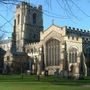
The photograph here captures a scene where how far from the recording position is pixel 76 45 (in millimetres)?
83062

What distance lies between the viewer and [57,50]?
293 ft

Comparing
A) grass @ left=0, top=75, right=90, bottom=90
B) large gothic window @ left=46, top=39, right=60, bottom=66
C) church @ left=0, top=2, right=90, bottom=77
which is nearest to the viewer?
grass @ left=0, top=75, right=90, bottom=90

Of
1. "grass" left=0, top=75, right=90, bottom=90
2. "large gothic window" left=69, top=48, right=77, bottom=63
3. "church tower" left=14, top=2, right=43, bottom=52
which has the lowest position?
"grass" left=0, top=75, right=90, bottom=90

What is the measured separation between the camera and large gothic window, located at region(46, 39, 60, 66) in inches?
3497

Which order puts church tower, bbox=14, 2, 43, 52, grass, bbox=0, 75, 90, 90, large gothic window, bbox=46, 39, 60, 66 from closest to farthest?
grass, bbox=0, 75, 90, 90, large gothic window, bbox=46, 39, 60, 66, church tower, bbox=14, 2, 43, 52

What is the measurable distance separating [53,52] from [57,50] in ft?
4.24

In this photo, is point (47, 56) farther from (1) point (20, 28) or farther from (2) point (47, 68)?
(1) point (20, 28)

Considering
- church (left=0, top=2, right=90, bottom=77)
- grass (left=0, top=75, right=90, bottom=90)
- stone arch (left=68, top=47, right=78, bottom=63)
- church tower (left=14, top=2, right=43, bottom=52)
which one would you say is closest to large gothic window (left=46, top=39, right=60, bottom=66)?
church (left=0, top=2, right=90, bottom=77)

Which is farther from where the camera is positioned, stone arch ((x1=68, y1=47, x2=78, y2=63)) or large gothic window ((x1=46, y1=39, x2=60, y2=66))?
large gothic window ((x1=46, y1=39, x2=60, y2=66))

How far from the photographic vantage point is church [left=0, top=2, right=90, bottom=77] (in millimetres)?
81688

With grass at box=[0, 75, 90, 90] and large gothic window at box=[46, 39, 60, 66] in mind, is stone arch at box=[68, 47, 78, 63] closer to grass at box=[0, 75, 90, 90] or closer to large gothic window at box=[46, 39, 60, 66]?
large gothic window at box=[46, 39, 60, 66]

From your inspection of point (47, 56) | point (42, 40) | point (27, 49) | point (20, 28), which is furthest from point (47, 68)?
point (20, 28)

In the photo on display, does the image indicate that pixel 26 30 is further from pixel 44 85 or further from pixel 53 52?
pixel 44 85

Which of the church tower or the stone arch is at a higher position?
the church tower
